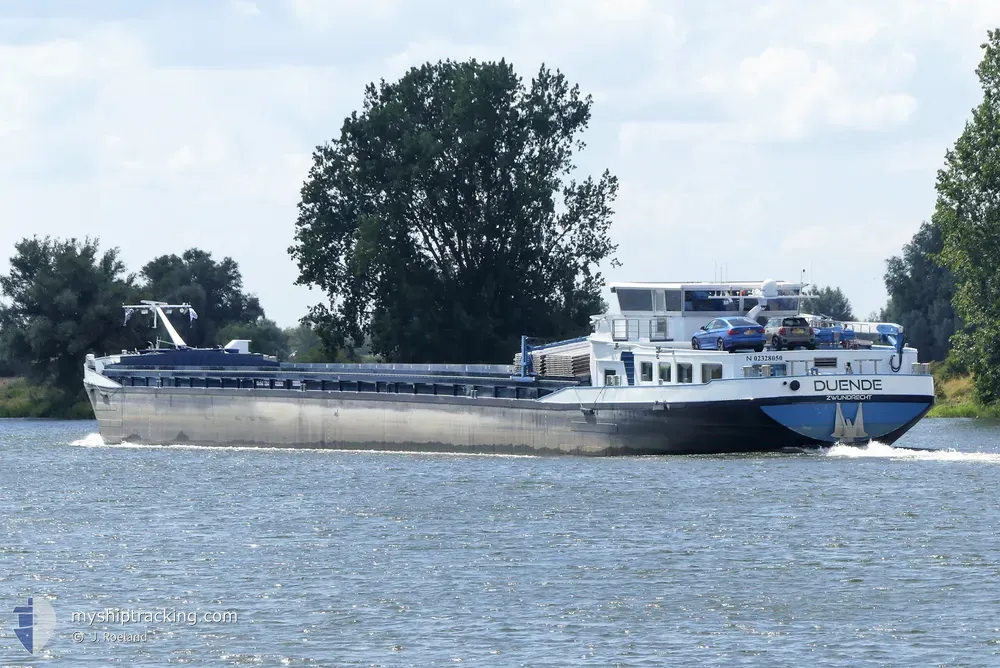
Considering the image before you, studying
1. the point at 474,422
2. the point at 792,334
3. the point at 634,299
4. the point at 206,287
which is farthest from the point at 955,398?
the point at 206,287

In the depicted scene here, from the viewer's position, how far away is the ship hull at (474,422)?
52.3m

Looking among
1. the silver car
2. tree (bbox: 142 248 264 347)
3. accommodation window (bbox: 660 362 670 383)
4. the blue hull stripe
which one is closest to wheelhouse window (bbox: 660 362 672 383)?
accommodation window (bbox: 660 362 670 383)

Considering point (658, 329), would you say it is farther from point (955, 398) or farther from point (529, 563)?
point (955, 398)

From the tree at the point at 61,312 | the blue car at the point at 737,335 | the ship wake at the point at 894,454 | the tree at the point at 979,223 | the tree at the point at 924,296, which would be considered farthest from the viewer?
the tree at the point at 924,296

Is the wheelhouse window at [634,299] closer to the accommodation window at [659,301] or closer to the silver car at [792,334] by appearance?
the accommodation window at [659,301]

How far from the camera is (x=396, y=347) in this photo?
103m

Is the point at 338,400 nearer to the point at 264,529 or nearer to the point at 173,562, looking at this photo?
the point at 264,529

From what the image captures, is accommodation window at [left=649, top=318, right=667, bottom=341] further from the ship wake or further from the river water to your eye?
the ship wake

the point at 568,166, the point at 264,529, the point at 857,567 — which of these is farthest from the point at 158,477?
the point at 568,166

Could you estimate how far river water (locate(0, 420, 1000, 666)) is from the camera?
93.4ft

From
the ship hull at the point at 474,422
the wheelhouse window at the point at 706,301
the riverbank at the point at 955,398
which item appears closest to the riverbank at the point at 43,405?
the ship hull at the point at 474,422

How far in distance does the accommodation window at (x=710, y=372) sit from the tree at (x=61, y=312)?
73825mm

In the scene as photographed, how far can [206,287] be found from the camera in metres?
181

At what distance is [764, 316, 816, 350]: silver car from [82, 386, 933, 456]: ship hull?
8.60ft
